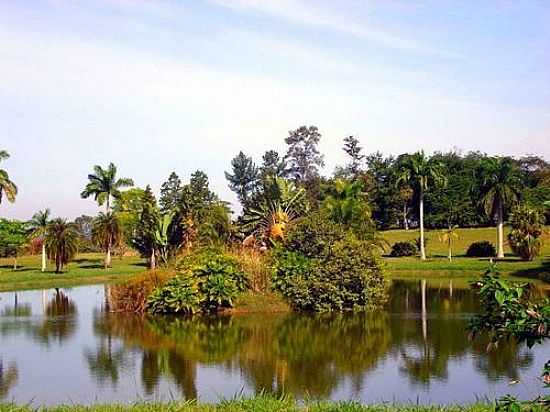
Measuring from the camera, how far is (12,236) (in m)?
62.0

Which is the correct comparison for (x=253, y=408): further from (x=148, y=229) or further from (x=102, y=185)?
(x=102, y=185)

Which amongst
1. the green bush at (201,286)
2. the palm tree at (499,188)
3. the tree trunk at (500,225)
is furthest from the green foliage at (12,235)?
the tree trunk at (500,225)

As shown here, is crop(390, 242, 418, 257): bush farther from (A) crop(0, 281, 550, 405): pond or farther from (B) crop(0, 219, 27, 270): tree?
(B) crop(0, 219, 27, 270): tree

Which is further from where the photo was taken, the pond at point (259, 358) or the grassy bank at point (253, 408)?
the pond at point (259, 358)

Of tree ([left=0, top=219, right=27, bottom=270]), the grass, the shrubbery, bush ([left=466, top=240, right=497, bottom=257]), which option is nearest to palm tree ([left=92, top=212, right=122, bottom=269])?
tree ([left=0, top=219, right=27, bottom=270])

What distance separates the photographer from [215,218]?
4984 centimetres

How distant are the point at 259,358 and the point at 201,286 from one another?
10271mm

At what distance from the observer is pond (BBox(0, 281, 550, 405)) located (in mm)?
16016

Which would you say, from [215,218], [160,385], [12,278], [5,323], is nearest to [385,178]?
[215,218]

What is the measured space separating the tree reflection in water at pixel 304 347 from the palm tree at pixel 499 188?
26136 mm

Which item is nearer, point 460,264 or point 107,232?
point 460,264

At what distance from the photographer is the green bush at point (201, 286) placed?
30406mm

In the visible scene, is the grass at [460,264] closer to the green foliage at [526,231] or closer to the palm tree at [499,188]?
the green foliage at [526,231]

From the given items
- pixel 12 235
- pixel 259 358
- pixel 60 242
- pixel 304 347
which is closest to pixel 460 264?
pixel 60 242
